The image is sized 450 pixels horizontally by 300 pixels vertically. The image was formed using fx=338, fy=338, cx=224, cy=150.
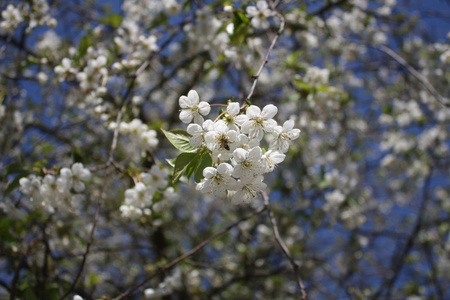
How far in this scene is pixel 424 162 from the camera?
4594 millimetres

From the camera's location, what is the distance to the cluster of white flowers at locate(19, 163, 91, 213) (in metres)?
1.72

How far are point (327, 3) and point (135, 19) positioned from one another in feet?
6.55

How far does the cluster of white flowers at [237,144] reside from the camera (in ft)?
3.84

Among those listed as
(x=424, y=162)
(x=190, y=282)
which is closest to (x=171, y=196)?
(x=190, y=282)

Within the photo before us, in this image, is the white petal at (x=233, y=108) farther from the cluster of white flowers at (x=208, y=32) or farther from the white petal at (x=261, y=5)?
the cluster of white flowers at (x=208, y=32)

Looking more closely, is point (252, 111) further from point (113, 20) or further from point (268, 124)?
point (113, 20)

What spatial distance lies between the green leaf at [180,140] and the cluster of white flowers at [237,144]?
0.18ft

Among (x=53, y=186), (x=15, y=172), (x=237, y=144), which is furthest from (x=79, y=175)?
(x=237, y=144)

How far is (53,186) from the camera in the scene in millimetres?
1736

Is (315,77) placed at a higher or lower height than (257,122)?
lower

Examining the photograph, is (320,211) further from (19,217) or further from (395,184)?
(395,184)

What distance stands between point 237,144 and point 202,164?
169mm

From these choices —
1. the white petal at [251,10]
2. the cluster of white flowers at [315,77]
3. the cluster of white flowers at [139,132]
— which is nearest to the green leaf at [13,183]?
the cluster of white flowers at [139,132]

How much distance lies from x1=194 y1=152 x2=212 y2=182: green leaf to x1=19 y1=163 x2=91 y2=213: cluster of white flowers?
769mm
